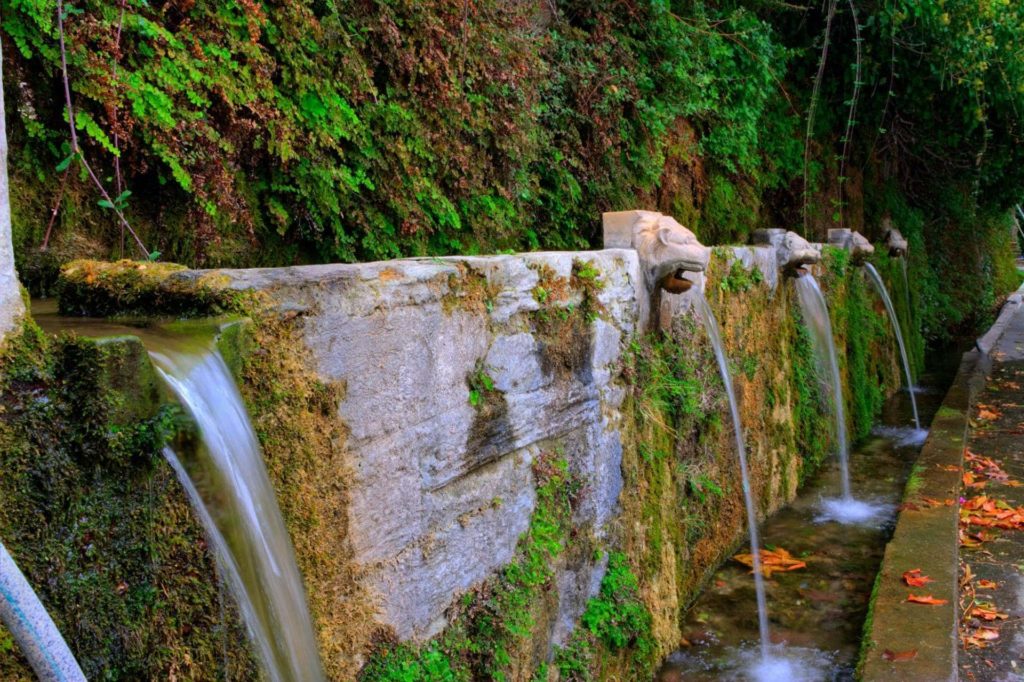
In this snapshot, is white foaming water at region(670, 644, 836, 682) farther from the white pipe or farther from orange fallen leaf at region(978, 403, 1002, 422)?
orange fallen leaf at region(978, 403, 1002, 422)

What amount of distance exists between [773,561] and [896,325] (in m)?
7.04

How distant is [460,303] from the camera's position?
2930 millimetres

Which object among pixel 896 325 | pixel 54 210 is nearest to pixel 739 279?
pixel 54 210

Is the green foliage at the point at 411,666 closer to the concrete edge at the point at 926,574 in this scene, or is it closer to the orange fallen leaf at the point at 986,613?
the concrete edge at the point at 926,574

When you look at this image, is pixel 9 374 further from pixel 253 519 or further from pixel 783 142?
pixel 783 142

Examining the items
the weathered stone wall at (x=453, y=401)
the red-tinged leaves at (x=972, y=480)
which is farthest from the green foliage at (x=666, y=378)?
the red-tinged leaves at (x=972, y=480)

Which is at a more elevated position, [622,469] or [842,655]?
[622,469]

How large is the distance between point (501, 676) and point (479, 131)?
10.9 feet

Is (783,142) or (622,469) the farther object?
(783,142)

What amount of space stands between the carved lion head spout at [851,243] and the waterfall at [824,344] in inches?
69.7

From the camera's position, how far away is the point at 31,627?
1.07 meters

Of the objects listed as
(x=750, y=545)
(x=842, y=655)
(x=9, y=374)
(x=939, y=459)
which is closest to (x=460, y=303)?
(x=9, y=374)

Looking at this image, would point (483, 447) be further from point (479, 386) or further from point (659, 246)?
point (659, 246)

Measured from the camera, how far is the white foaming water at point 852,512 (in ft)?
20.8
